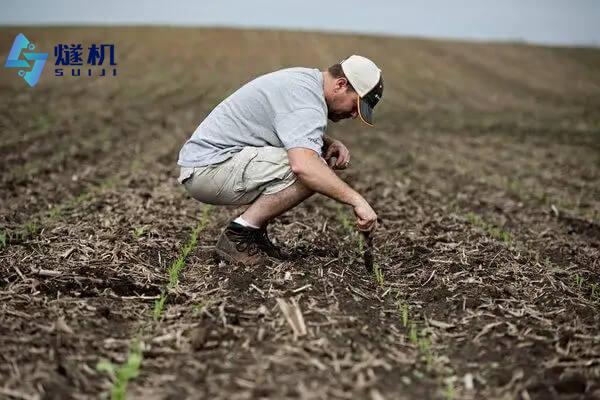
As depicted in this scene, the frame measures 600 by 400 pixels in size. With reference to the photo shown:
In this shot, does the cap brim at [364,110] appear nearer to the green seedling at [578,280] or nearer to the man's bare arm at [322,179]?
the man's bare arm at [322,179]

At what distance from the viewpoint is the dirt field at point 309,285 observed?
3201mm

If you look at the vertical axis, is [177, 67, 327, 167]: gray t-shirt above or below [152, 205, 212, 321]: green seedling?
above

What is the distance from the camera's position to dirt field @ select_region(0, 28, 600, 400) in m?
3.20

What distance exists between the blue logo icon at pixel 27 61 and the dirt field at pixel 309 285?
45.9 feet

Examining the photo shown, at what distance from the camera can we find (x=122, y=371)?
3.06 metres

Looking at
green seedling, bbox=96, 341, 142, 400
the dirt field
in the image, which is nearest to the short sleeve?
the dirt field

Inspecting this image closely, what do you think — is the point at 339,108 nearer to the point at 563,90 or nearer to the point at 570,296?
the point at 570,296

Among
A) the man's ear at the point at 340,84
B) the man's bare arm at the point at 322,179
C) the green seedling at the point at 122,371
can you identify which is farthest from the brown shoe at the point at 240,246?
the green seedling at the point at 122,371

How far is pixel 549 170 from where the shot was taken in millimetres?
11008

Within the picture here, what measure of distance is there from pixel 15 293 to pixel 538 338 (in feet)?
11.4

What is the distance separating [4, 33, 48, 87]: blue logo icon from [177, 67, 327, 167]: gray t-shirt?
20.9 meters

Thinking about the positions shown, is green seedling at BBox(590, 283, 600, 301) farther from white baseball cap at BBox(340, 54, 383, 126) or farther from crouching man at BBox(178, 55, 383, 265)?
white baseball cap at BBox(340, 54, 383, 126)

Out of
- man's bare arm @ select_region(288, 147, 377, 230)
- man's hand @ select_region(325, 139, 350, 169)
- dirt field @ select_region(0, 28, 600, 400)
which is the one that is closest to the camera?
dirt field @ select_region(0, 28, 600, 400)

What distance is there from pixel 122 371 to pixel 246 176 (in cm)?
198
